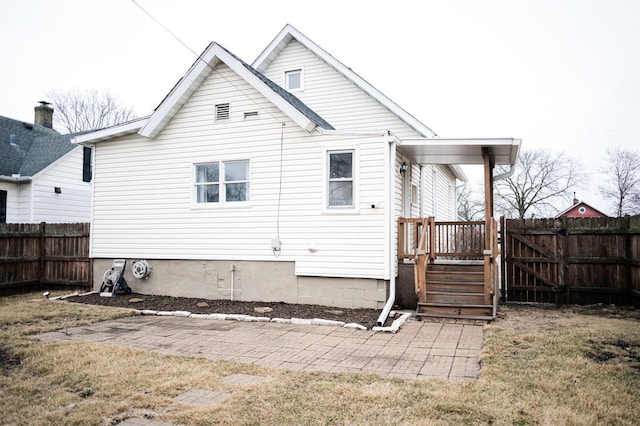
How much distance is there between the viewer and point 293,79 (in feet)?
50.2

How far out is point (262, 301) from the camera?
35.1 feet

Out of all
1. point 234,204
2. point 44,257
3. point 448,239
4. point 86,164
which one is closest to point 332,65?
point 234,204

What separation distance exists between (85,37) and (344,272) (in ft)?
31.2

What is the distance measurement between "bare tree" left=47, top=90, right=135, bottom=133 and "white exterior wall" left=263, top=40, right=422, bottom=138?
76.0 feet

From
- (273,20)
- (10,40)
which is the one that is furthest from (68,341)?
(273,20)

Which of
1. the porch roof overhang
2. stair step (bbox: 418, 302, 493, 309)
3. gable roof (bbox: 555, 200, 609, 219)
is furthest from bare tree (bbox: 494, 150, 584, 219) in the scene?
stair step (bbox: 418, 302, 493, 309)

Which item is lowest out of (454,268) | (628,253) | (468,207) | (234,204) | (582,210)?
(454,268)

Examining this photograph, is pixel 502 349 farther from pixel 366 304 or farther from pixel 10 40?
pixel 10 40

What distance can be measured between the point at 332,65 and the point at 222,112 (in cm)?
451

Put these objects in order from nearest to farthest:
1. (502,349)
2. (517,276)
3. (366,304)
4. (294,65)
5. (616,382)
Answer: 1. (616,382)
2. (502,349)
3. (366,304)
4. (517,276)
5. (294,65)

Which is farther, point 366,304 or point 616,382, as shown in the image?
point 366,304

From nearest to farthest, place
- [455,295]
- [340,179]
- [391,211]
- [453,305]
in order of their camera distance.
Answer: [453,305] < [455,295] < [391,211] < [340,179]

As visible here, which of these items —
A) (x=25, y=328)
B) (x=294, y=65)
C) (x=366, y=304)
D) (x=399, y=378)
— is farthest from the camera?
(x=294, y=65)

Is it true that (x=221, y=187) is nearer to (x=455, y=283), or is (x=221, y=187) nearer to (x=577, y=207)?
(x=455, y=283)
